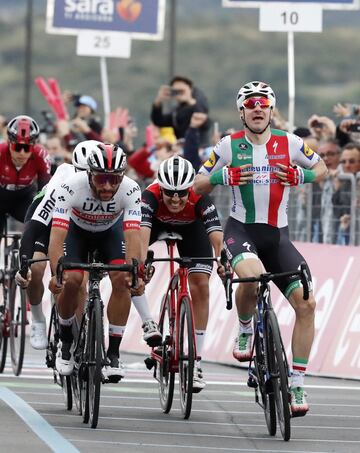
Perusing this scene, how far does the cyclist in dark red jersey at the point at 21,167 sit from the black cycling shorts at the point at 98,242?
2.78 meters

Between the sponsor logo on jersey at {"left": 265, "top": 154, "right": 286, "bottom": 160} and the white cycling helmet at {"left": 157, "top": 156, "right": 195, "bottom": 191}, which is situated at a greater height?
the sponsor logo on jersey at {"left": 265, "top": 154, "right": 286, "bottom": 160}

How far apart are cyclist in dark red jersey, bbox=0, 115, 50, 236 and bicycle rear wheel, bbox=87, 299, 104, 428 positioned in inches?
149

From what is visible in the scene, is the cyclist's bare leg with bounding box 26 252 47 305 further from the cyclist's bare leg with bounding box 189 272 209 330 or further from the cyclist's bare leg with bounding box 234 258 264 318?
the cyclist's bare leg with bounding box 234 258 264 318

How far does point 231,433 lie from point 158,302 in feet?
24.6

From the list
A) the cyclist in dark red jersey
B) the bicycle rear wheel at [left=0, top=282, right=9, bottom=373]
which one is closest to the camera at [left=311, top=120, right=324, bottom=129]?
the cyclist in dark red jersey

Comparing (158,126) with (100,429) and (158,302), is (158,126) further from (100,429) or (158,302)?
(100,429)

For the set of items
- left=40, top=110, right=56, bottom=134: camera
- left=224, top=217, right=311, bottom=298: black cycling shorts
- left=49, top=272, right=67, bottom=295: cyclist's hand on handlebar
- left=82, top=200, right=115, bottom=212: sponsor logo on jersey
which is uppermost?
left=40, top=110, right=56, bottom=134: camera

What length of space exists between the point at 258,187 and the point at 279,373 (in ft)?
5.69

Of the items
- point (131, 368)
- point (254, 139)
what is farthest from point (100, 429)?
point (131, 368)

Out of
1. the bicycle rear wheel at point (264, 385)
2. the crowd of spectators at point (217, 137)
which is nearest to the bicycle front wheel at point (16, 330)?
the crowd of spectators at point (217, 137)

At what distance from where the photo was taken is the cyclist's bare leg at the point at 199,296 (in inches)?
517

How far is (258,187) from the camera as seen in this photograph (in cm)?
1231

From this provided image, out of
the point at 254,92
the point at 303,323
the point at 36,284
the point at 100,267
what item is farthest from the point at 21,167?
the point at 303,323

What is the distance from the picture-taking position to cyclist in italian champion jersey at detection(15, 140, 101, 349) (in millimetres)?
12884
